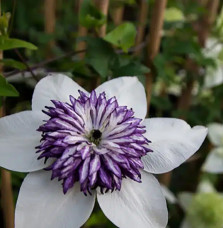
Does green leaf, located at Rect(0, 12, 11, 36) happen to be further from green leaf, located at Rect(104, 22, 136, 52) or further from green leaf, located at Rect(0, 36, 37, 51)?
green leaf, located at Rect(104, 22, 136, 52)

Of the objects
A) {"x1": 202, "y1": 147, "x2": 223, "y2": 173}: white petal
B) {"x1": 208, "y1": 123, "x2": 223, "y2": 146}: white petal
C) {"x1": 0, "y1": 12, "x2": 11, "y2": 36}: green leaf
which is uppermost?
{"x1": 0, "y1": 12, "x2": 11, "y2": 36}: green leaf

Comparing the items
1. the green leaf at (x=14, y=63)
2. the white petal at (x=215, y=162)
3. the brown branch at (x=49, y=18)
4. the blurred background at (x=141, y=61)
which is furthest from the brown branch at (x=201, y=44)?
the green leaf at (x=14, y=63)

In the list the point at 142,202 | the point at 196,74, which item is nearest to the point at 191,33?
the point at 196,74

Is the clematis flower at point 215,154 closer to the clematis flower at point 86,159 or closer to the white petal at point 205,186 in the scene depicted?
the white petal at point 205,186

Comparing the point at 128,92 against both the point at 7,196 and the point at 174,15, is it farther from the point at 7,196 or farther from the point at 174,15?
the point at 174,15

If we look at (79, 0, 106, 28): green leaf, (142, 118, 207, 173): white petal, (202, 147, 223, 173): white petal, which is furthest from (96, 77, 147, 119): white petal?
(202, 147, 223, 173): white petal

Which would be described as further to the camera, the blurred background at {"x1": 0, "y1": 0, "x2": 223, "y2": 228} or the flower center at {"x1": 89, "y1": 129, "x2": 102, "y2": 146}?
the blurred background at {"x1": 0, "y1": 0, "x2": 223, "y2": 228}

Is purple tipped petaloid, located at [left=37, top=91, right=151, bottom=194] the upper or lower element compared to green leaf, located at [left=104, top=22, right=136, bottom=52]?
lower

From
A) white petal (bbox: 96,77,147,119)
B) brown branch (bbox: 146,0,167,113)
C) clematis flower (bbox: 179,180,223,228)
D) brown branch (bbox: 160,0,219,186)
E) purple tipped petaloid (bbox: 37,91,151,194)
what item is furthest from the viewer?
brown branch (bbox: 160,0,219,186)
